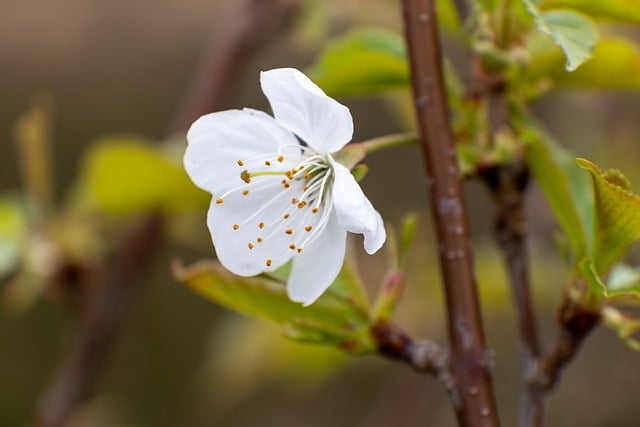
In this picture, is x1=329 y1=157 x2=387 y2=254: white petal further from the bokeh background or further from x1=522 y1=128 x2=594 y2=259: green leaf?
the bokeh background

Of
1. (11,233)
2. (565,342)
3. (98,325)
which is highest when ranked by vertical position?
(565,342)

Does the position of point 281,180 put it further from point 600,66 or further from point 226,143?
point 600,66

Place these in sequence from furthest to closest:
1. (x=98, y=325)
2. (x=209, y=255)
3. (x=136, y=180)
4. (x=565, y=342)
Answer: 1. (x=209, y=255)
2. (x=98, y=325)
3. (x=136, y=180)
4. (x=565, y=342)

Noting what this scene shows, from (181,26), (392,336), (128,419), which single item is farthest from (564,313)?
(181,26)

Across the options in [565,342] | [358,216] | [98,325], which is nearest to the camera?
[358,216]

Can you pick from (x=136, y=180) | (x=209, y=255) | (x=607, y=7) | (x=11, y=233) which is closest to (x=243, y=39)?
(x=136, y=180)

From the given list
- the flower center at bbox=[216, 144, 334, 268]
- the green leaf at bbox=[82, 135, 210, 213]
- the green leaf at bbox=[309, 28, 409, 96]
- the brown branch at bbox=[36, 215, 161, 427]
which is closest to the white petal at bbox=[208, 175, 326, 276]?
the flower center at bbox=[216, 144, 334, 268]

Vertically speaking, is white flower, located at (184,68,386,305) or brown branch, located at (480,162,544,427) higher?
white flower, located at (184,68,386,305)
